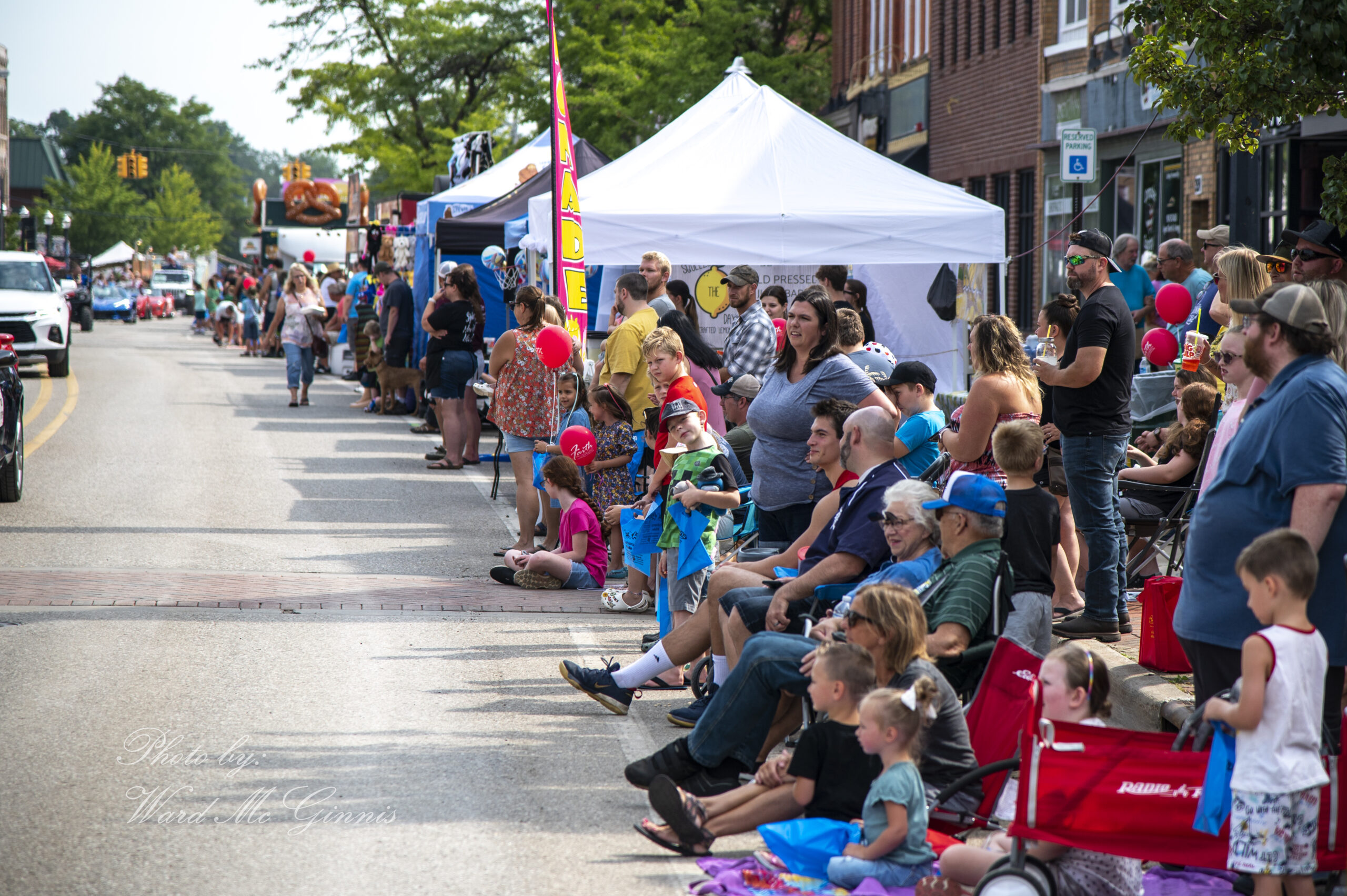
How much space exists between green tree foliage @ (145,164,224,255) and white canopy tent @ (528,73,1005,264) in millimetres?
106267

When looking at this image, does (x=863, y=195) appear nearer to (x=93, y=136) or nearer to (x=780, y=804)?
(x=780, y=804)

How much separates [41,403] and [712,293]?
11.9m

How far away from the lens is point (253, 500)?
13.1 m

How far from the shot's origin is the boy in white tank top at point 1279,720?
12.8 feet

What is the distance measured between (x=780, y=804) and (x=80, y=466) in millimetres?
12120

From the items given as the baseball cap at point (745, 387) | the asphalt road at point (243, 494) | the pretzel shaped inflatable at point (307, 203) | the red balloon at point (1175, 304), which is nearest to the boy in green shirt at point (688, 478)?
the baseball cap at point (745, 387)

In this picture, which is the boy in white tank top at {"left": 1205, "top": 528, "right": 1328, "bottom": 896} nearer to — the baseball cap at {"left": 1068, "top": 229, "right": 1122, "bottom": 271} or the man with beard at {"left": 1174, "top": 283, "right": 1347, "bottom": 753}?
the man with beard at {"left": 1174, "top": 283, "right": 1347, "bottom": 753}

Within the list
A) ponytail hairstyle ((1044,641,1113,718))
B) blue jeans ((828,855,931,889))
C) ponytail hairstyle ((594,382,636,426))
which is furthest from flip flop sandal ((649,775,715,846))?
ponytail hairstyle ((594,382,636,426))

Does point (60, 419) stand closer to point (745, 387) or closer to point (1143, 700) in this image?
point (745, 387)

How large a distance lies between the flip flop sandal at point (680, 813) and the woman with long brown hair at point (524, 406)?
5.68 m

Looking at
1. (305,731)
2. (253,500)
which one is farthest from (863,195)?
(305,731)

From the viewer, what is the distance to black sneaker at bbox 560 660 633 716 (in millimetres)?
6680

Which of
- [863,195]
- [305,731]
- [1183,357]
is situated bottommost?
[305,731]

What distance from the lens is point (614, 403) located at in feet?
31.5
